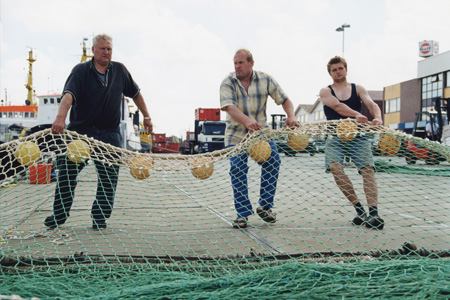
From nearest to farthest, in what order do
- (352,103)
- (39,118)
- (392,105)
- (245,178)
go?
(245,178) → (352,103) → (39,118) → (392,105)

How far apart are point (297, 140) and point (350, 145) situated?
60 centimetres

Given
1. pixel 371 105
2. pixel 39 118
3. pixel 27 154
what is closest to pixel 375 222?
pixel 371 105

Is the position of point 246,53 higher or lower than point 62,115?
higher

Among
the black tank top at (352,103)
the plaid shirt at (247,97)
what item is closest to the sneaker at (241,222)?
the plaid shirt at (247,97)

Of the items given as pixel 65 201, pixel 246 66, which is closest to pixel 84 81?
pixel 65 201

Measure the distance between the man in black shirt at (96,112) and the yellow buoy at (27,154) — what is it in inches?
15.6

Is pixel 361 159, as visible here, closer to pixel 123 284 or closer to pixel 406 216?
pixel 406 216

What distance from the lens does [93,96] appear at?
3.81 metres

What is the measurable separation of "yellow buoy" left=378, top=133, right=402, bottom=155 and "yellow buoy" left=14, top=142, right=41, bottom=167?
315 cm

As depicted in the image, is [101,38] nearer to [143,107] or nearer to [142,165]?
[143,107]

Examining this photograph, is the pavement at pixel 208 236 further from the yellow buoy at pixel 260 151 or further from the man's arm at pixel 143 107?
the man's arm at pixel 143 107

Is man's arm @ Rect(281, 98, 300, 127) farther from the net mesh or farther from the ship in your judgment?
the ship

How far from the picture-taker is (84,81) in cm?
378

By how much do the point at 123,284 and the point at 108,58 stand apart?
2.42 metres
